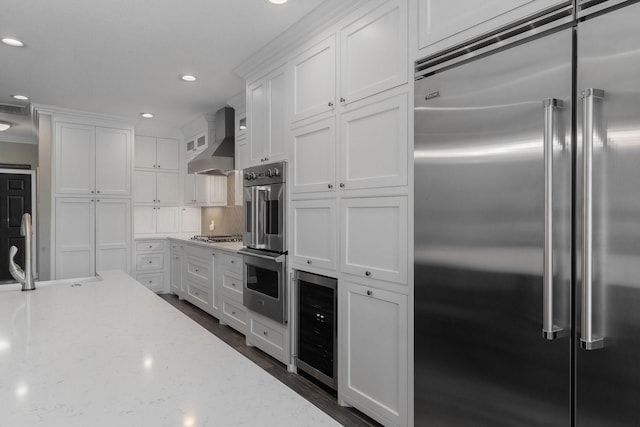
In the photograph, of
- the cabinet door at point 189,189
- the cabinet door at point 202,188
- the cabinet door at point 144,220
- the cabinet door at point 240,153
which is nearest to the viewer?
the cabinet door at point 240,153

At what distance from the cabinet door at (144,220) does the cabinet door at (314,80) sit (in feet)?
12.9

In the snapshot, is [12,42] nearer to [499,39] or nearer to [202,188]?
[202,188]

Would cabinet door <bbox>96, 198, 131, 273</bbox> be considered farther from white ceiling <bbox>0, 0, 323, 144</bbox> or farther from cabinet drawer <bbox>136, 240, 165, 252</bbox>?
white ceiling <bbox>0, 0, 323, 144</bbox>

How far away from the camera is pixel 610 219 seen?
1.13m

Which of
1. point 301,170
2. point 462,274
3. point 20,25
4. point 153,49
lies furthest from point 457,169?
point 20,25

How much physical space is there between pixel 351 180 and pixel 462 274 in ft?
2.98

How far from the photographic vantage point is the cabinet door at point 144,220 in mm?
5838

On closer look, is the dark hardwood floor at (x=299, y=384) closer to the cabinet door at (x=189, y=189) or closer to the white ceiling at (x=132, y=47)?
the cabinet door at (x=189, y=189)

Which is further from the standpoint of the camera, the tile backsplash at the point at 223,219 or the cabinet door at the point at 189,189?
the cabinet door at the point at 189,189

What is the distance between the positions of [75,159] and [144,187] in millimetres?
1019

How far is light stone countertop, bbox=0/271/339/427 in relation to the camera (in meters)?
0.77

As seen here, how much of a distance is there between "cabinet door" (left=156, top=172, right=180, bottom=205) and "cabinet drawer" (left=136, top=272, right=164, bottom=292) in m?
1.09

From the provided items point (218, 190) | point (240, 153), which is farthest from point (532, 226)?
point (218, 190)

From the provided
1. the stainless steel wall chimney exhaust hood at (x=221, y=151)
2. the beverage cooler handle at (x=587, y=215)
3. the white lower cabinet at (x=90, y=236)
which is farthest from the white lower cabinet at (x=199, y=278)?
the beverage cooler handle at (x=587, y=215)
